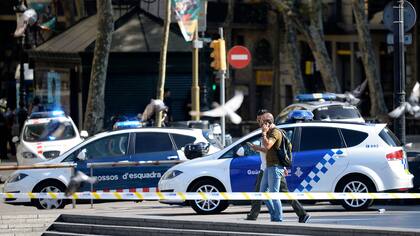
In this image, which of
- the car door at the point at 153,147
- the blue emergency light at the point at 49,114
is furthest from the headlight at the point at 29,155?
the car door at the point at 153,147

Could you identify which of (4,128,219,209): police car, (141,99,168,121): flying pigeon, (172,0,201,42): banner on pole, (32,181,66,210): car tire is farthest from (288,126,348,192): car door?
(172,0,201,42): banner on pole

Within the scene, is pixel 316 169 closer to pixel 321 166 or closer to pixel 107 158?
pixel 321 166

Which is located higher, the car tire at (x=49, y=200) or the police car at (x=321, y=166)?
the police car at (x=321, y=166)

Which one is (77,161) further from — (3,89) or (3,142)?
(3,89)

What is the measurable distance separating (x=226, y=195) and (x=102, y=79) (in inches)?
689

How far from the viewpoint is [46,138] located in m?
27.0

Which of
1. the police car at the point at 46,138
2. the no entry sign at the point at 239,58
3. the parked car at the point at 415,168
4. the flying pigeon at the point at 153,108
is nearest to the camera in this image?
the parked car at the point at 415,168

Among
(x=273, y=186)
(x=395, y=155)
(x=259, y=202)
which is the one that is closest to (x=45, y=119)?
(x=395, y=155)

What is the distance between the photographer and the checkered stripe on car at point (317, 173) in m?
18.1

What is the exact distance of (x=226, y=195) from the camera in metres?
16.6

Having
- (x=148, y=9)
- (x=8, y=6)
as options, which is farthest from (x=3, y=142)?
(x=8, y=6)

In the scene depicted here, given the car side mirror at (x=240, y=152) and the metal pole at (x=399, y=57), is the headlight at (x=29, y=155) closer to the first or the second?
the metal pole at (x=399, y=57)

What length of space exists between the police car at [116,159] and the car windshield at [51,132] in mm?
6439

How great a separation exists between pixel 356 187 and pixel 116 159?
4.70m
